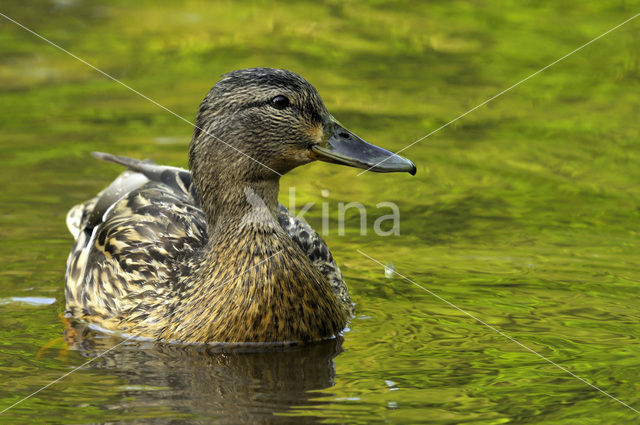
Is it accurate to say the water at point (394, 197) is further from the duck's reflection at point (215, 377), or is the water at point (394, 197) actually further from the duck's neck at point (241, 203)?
the duck's neck at point (241, 203)

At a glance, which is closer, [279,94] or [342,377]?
[342,377]

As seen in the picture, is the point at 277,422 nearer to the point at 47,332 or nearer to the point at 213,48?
the point at 47,332

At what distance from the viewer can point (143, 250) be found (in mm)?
8648

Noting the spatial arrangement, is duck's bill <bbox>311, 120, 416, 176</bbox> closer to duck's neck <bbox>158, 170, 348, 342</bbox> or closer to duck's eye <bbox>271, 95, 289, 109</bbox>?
duck's eye <bbox>271, 95, 289, 109</bbox>

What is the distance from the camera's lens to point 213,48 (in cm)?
1529

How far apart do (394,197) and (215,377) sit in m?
4.10

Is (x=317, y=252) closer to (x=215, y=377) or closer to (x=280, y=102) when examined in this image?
(x=280, y=102)

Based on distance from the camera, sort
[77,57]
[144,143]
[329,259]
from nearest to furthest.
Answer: [329,259] → [144,143] → [77,57]

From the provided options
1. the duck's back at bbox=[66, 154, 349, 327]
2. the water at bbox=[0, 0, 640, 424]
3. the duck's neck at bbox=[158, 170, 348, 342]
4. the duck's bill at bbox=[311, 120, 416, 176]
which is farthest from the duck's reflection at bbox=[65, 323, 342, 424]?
the duck's bill at bbox=[311, 120, 416, 176]

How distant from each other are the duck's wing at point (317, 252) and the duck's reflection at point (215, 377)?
2.33 feet

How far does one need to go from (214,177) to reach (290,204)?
2.83 meters

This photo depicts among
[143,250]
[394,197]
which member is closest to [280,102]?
[143,250]

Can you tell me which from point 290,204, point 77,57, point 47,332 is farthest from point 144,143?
point 47,332

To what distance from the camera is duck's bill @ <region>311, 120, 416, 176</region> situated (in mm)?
8023
